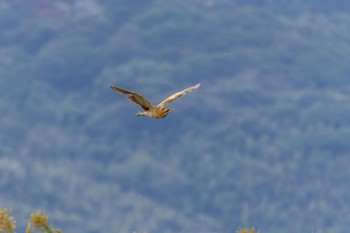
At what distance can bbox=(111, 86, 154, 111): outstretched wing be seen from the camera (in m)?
51.2

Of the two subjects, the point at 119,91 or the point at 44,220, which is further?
the point at 119,91

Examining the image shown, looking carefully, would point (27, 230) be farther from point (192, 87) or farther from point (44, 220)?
point (192, 87)

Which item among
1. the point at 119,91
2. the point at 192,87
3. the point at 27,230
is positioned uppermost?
the point at 192,87

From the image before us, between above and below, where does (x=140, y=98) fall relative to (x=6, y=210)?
above

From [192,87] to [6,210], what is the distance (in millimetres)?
21647

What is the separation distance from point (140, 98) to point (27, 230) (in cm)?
1561

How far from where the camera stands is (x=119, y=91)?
51.4 m

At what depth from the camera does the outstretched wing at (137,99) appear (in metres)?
51.2

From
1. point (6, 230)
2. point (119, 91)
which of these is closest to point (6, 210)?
point (6, 230)

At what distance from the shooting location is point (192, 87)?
5762 centimetres

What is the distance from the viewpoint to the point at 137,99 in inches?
2078

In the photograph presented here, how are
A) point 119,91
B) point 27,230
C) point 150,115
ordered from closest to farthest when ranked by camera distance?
Result: point 27,230, point 119,91, point 150,115

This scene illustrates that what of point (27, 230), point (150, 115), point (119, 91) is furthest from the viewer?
point (150, 115)

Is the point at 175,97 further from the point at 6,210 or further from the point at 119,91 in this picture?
the point at 6,210
